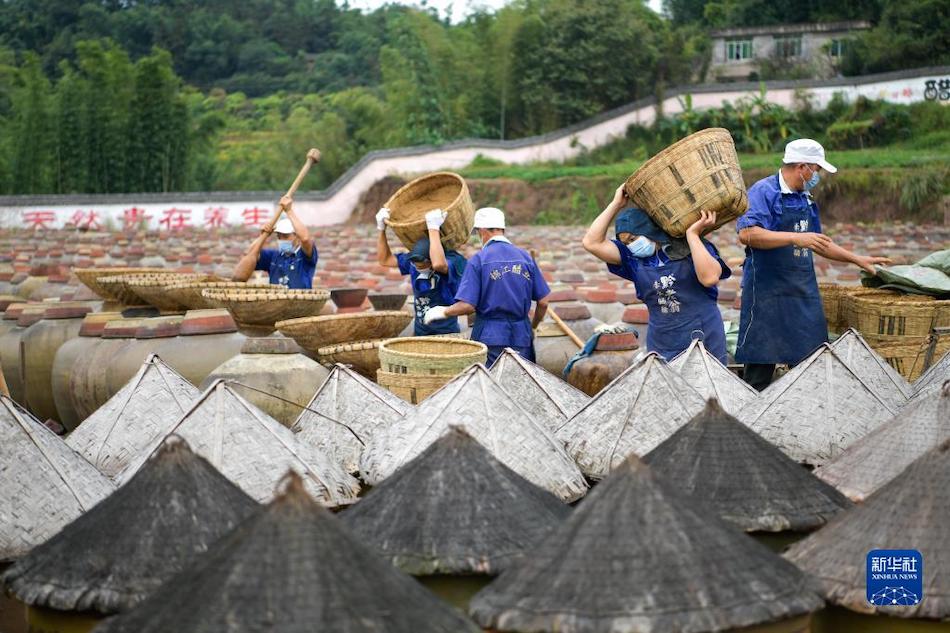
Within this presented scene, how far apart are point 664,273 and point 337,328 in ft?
5.09

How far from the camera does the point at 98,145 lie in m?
31.0

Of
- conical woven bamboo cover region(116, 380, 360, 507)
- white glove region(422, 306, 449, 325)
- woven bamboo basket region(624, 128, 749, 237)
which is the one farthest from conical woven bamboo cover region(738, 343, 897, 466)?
white glove region(422, 306, 449, 325)

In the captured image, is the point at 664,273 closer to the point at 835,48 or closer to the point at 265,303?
the point at 265,303

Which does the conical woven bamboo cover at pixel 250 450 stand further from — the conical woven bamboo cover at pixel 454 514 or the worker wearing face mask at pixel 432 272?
the worker wearing face mask at pixel 432 272

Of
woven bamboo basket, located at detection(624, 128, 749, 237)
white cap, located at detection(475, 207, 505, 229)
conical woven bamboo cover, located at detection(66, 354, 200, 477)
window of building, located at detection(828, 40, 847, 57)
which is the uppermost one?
window of building, located at detection(828, 40, 847, 57)

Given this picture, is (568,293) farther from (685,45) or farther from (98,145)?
(685,45)

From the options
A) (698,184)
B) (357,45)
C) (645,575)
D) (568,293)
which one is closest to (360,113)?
(357,45)

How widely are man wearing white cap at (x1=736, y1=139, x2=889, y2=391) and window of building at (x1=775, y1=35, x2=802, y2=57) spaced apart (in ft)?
97.8

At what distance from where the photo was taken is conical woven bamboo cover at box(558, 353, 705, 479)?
4168mm

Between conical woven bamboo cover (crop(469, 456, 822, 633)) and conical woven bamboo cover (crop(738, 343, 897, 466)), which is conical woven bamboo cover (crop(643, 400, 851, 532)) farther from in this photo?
conical woven bamboo cover (crop(738, 343, 897, 466))

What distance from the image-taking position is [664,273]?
17.3ft

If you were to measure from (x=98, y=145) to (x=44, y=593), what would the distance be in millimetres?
29532

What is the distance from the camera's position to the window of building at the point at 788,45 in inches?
1335

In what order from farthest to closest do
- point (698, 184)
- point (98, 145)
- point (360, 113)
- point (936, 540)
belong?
point (360, 113), point (98, 145), point (698, 184), point (936, 540)
